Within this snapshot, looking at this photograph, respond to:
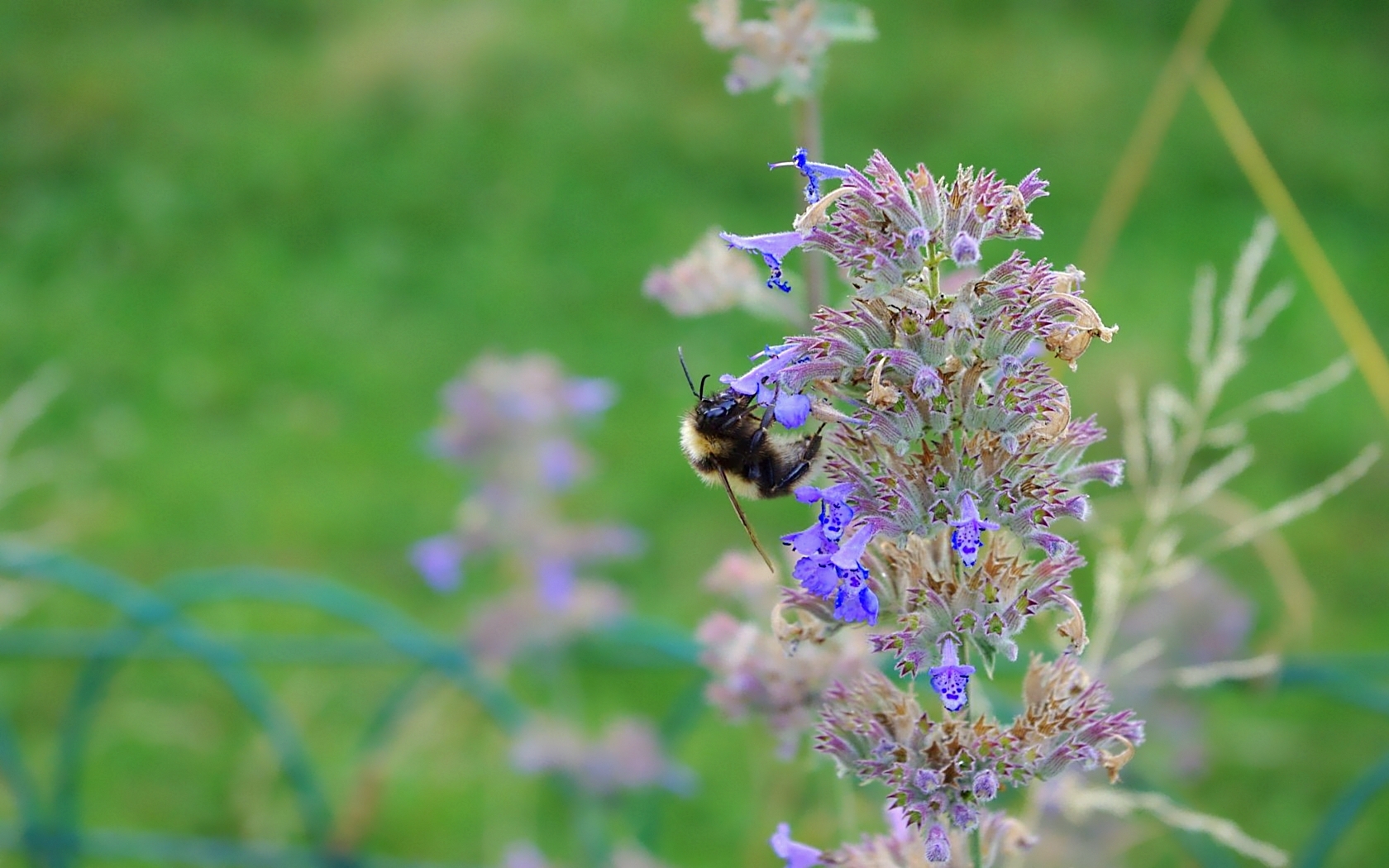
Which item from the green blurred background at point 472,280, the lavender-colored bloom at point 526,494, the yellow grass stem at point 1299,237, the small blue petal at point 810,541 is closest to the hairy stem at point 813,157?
the small blue petal at point 810,541

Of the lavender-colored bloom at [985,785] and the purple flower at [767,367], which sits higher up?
the purple flower at [767,367]

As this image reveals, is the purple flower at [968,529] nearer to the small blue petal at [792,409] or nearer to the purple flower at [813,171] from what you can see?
the small blue petal at [792,409]

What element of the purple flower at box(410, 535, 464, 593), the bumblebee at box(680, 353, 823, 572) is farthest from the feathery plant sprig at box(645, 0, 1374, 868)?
the purple flower at box(410, 535, 464, 593)

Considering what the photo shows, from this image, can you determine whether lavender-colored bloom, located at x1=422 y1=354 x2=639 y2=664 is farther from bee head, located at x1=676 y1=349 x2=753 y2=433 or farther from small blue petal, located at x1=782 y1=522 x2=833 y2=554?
small blue petal, located at x1=782 y1=522 x2=833 y2=554

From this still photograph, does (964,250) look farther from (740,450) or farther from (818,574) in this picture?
(740,450)

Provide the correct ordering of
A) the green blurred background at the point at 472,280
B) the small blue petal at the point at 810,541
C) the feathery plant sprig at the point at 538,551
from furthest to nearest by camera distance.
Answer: the green blurred background at the point at 472,280, the feathery plant sprig at the point at 538,551, the small blue petal at the point at 810,541

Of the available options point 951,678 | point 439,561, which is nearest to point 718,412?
point 951,678
